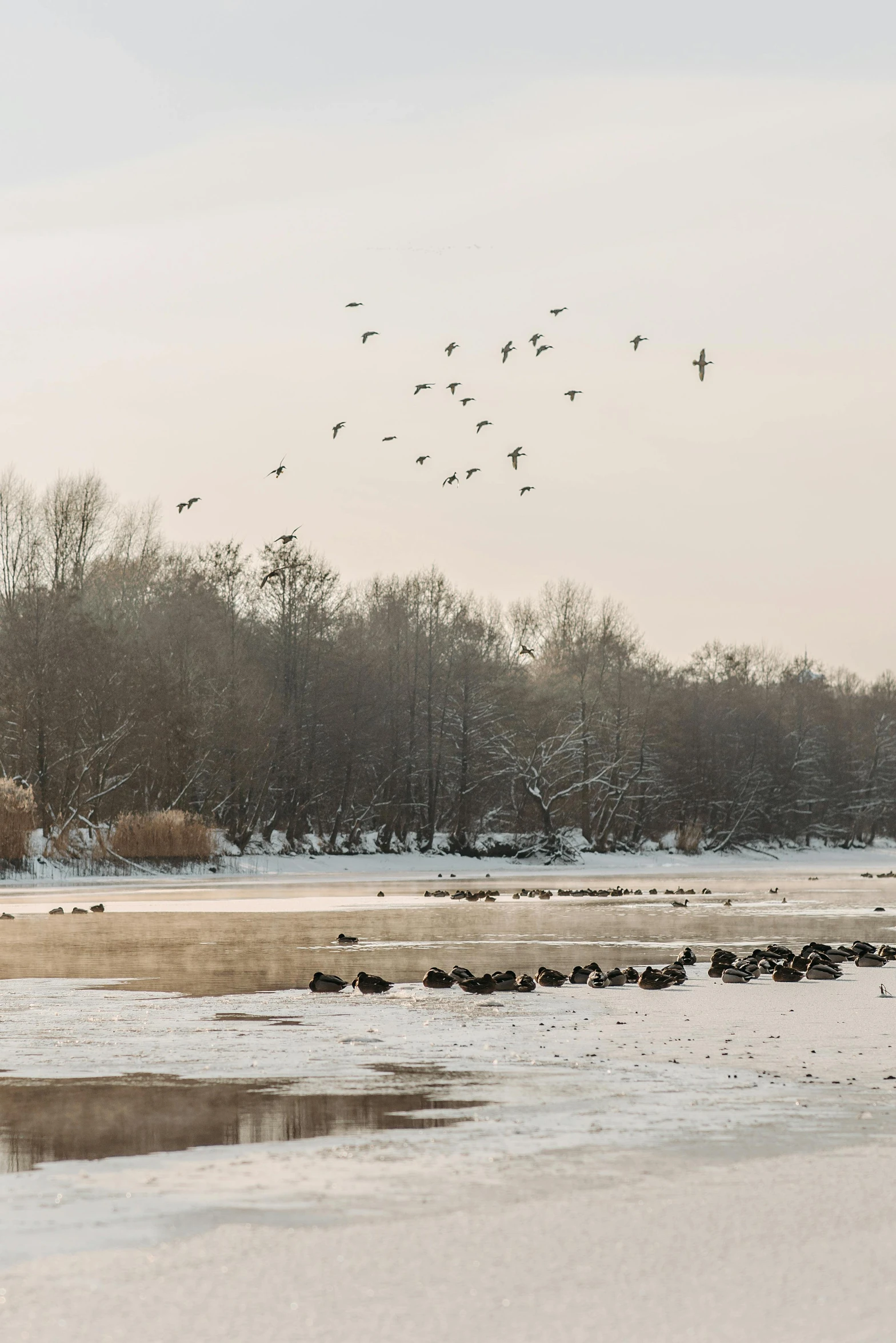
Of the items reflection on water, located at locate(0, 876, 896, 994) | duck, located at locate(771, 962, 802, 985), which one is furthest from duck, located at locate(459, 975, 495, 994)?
duck, located at locate(771, 962, 802, 985)

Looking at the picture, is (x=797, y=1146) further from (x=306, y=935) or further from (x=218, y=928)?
(x=218, y=928)

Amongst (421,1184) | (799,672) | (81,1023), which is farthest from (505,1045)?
(799,672)

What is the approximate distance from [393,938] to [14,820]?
92.8ft

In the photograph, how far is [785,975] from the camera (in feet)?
49.8

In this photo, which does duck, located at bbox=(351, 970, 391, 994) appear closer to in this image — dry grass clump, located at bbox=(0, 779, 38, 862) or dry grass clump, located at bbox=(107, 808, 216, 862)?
dry grass clump, located at bbox=(0, 779, 38, 862)

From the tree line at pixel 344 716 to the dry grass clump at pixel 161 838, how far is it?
2.39m

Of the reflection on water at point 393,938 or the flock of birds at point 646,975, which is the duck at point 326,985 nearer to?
the flock of birds at point 646,975

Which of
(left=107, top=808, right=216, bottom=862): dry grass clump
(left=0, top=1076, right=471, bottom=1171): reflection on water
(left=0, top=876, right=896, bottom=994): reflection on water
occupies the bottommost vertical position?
(left=0, top=876, right=896, bottom=994): reflection on water

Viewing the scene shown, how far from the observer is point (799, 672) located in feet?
381

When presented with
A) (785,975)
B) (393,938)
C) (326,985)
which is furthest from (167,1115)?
(393,938)

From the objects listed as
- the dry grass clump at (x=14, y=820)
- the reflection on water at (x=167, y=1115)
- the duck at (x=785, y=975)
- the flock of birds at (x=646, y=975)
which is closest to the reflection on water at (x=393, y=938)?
the flock of birds at (x=646, y=975)

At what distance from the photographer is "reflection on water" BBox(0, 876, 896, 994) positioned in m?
16.5

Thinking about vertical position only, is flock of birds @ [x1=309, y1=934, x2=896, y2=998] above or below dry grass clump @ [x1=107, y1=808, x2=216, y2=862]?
below

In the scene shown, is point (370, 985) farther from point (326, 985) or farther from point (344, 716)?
point (344, 716)
